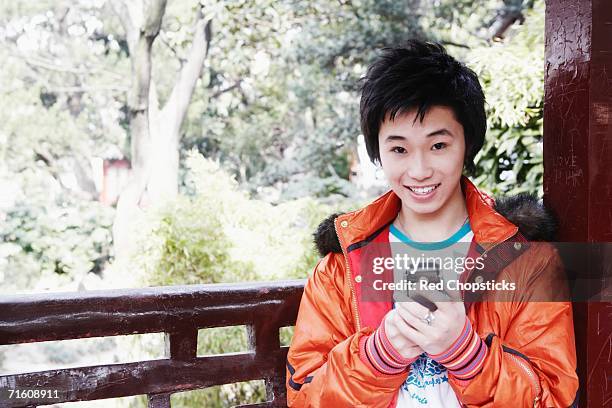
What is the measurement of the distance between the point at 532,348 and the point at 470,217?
10.1 inches

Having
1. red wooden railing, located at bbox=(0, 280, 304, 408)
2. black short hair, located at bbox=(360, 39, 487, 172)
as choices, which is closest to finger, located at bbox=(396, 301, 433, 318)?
black short hair, located at bbox=(360, 39, 487, 172)

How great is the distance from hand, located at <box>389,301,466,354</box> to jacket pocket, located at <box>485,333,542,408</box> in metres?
0.11

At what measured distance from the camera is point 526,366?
1014mm

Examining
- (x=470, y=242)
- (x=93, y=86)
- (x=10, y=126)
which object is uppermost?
(x=93, y=86)

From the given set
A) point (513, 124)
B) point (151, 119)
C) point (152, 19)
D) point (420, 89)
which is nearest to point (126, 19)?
point (152, 19)

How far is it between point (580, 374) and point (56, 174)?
9.21 meters

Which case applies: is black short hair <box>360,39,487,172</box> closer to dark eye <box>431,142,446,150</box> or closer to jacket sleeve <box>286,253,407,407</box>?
dark eye <box>431,142,446,150</box>

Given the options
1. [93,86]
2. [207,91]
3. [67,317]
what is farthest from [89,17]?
[67,317]

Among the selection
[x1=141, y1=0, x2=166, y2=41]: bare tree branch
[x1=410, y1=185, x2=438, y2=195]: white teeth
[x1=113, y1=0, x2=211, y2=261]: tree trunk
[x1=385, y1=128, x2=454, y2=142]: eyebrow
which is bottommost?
[x1=410, y1=185, x2=438, y2=195]: white teeth

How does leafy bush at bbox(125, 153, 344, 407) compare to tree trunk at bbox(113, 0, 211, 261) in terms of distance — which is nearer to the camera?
leafy bush at bbox(125, 153, 344, 407)

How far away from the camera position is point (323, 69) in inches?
302

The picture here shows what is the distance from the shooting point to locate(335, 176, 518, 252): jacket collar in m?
1.12

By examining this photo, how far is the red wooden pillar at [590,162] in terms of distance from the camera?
3.60 ft

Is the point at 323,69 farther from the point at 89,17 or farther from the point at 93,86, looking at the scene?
the point at 89,17
